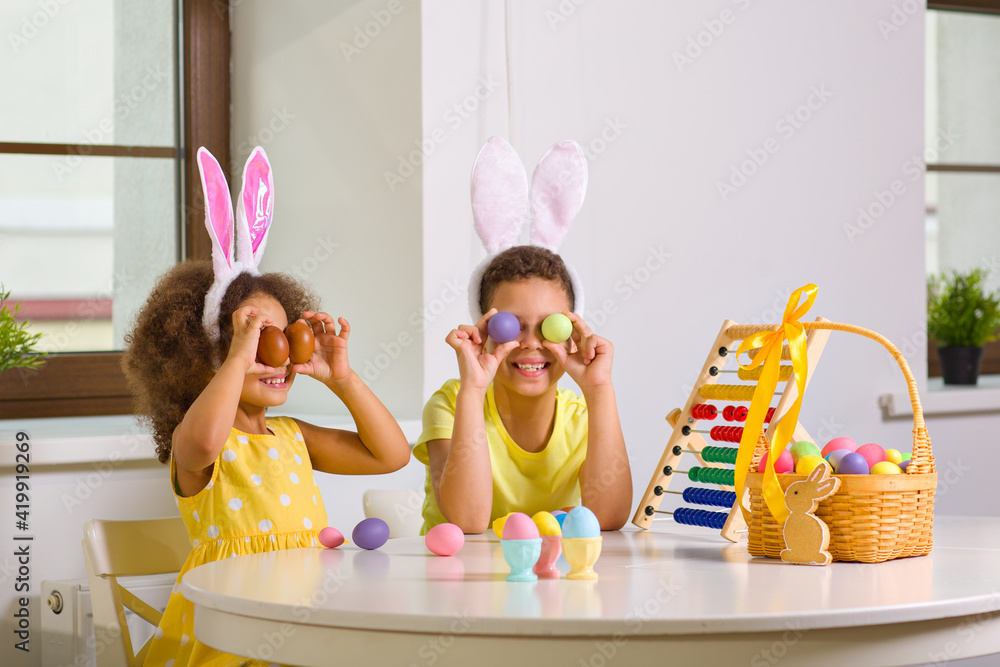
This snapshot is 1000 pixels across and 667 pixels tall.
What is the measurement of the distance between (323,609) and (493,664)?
0.19 metres

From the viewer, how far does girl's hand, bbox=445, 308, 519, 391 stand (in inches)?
71.8

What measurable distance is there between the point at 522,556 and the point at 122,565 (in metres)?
0.91

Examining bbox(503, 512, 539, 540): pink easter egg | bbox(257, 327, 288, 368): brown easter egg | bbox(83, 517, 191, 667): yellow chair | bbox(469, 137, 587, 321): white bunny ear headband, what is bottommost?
bbox(83, 517, 191, 667): yellow chair

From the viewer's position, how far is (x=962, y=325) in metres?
3.54

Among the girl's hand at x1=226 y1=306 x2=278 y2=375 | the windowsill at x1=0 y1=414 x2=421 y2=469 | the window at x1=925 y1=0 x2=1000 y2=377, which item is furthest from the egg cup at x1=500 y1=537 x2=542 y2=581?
the window at x1=925 y1=0 x2=1000 y2=377

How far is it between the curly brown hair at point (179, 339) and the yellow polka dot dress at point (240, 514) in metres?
0.15

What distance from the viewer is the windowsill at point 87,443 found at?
2.14 meters

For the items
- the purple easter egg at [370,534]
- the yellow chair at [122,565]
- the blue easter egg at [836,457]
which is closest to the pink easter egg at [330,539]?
the purple easter egg at [370,534]

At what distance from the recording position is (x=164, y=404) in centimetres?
192

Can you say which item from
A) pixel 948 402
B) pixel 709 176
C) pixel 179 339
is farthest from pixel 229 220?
pixel 948 402

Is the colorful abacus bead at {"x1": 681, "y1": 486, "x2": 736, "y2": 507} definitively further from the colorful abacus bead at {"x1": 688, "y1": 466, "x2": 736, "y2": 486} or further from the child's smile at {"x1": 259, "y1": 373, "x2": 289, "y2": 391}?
the child's smile at {"x1": 259, "y1": 373, "x2": 289, "y2": 391}

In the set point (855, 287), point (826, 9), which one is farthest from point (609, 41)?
point (855, 287)

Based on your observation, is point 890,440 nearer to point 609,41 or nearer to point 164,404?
point 609,41

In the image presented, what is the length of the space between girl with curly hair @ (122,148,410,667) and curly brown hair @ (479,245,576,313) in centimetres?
30
